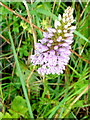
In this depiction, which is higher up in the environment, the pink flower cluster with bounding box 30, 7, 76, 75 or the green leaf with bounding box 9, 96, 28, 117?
the pink flower cluster with bounding box 30, 7, 76, 75

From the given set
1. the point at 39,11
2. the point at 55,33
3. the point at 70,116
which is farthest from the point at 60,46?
the point at 70,116

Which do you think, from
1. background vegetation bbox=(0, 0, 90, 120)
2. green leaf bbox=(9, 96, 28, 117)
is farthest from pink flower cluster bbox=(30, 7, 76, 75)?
green leaf bbox=(9, 96, 28, 117)

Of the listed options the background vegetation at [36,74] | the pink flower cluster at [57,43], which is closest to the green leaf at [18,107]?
the background vegetation at [36,74]

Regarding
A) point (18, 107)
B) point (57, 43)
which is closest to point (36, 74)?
point (18, 107)

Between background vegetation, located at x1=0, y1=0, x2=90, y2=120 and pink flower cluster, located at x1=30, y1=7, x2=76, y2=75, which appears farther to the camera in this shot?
background vegetation, located at x1=0, y1=0, x2=90, y2=120

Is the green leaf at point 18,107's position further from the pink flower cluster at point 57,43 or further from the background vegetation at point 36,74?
the pink flower cluster at point 57,43

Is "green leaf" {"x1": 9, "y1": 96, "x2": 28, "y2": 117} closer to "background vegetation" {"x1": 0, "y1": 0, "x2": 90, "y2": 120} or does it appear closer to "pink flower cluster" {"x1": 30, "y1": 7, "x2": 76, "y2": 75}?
"background vegetation" {"x1": 0, "y1": 0, "x2": 90, "y2": 120}

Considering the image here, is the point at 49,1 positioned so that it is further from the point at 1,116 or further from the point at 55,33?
the point at 1,116

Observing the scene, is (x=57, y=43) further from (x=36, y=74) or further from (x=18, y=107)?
(x=18, y=107)
